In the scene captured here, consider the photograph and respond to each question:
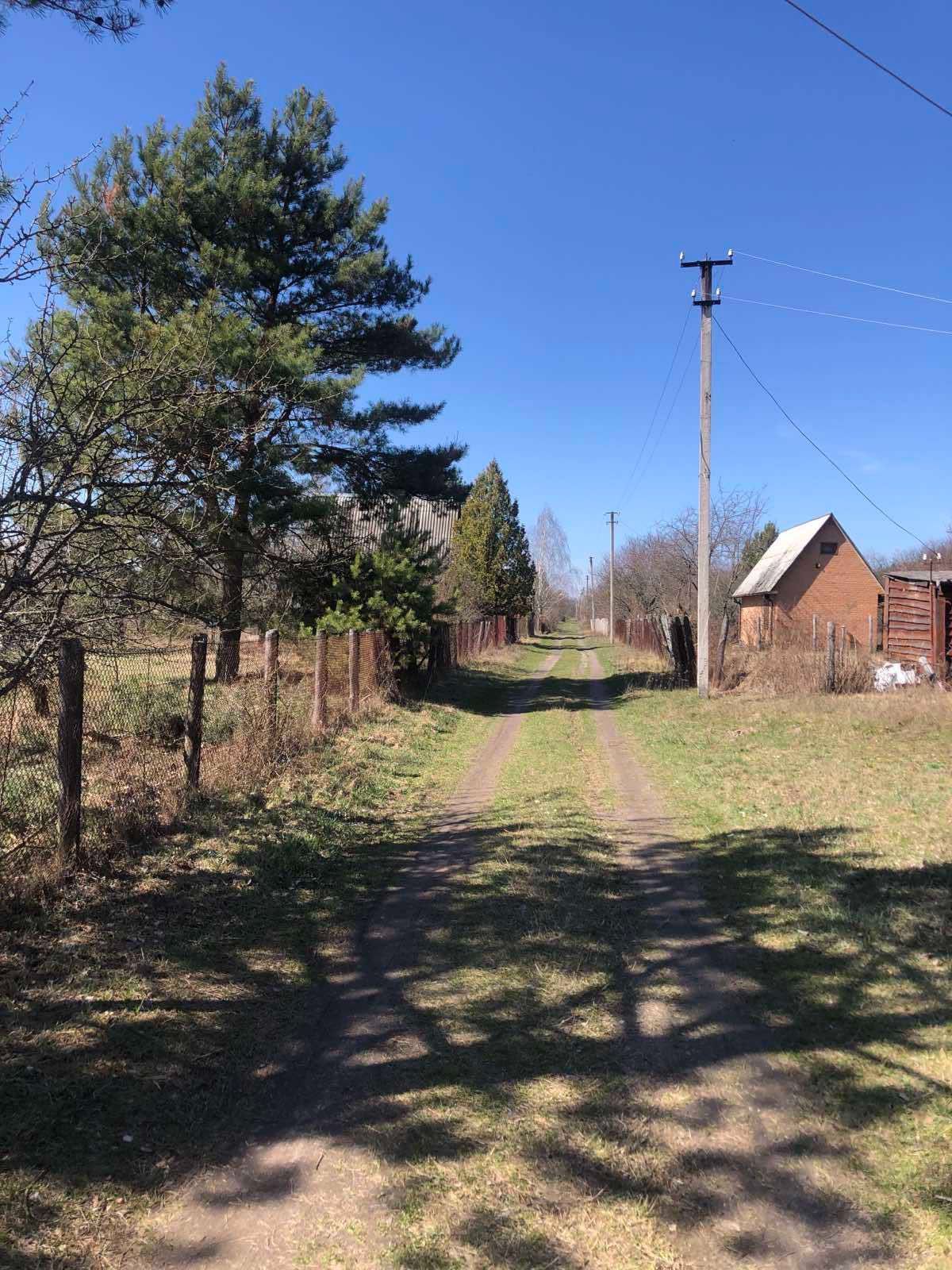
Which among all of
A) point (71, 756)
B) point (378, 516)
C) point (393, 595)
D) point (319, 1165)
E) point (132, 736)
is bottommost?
point (319, 1165)

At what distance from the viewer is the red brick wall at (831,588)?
35.8 metres

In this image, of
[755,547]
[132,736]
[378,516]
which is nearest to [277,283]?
[378,516]

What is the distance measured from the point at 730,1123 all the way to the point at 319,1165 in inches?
60.6

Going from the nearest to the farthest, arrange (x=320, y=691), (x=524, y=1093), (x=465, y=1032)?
(x=524, y=1093), (x=465, y=1032), (x=320, y=691)

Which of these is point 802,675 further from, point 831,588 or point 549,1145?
point 831,588

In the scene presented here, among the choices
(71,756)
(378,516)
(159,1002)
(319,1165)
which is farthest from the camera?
(378,516)

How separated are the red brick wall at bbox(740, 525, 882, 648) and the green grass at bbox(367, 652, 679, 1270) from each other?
32.2 meters

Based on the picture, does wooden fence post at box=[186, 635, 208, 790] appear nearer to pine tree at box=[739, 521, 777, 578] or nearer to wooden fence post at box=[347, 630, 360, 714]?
wooden fence post at box=[347, 630, 360, 714]

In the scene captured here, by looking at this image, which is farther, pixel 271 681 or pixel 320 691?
pixel 320 691

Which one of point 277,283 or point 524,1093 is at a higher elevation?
point 277,283

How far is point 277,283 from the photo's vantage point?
16094 mm

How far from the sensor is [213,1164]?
2959 millimetres

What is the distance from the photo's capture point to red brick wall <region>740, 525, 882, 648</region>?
3575 centimetres

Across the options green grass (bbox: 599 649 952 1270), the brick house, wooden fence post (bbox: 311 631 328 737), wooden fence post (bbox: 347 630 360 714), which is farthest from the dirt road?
the brick house
